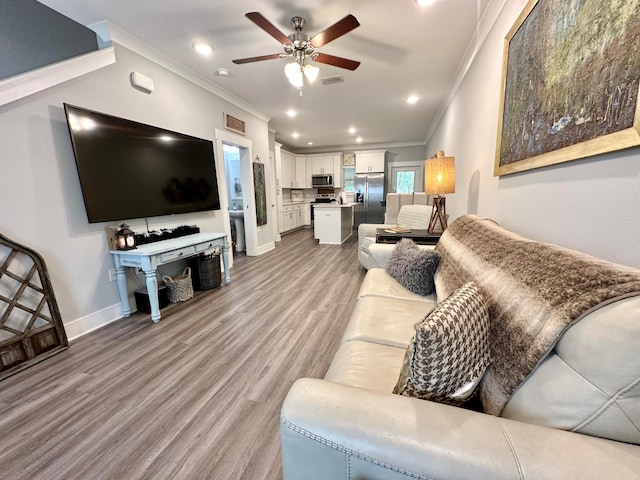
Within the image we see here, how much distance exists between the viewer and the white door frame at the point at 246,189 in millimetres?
3596

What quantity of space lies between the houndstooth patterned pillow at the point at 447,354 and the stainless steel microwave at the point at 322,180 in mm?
7302

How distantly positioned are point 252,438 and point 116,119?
2751 millimetres

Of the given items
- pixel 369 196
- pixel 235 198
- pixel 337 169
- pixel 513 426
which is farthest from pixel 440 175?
pixel 337 169

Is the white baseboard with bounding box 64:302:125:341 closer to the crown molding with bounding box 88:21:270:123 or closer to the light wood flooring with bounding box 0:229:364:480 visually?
the light wood flooring with bounding box 0:229:364:480

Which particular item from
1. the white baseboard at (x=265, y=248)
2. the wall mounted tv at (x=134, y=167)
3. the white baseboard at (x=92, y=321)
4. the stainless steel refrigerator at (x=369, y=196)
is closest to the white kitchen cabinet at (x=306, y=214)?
the stainless steel refrigerator at (x=369, y=196)

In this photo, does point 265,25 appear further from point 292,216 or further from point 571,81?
point 292,216

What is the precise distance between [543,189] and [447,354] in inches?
45.5

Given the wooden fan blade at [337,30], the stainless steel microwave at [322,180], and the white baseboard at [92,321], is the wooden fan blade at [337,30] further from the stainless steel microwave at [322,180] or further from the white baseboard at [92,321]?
the stainless steel microwave at [322,180]

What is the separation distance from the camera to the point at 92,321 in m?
2.22

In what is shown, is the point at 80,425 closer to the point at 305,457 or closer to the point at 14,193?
the point at 305,457

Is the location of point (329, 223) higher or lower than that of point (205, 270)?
higher

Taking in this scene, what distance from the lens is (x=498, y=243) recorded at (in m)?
1.19

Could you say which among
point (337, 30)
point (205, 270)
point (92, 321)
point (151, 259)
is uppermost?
point (337, 30)

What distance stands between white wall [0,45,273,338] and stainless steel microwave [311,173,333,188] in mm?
5419
